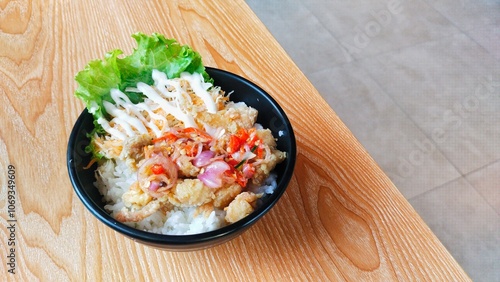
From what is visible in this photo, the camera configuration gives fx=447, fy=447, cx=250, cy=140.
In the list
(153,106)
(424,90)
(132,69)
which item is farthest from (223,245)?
(424,90)

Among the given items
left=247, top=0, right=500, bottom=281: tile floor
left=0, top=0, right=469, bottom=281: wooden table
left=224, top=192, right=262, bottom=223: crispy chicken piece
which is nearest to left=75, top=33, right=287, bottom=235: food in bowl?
left=224, top=192, right=262, bottom=223: crispy chicken piece

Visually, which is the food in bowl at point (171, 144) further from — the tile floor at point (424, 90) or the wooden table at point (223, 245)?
the tile floor at point (424, 90)

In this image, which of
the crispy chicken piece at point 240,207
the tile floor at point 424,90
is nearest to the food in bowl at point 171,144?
the crispy chicken piece at point 240,207

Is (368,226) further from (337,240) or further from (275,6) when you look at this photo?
(275,6)

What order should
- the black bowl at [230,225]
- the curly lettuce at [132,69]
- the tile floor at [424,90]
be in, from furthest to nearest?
the tile floor at [424,90] → the curly lettuce at [132,69] → the black bowl at [230,225]

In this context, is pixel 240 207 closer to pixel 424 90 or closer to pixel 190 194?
pixel 190 194

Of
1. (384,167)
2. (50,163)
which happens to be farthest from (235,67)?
(384,167)
